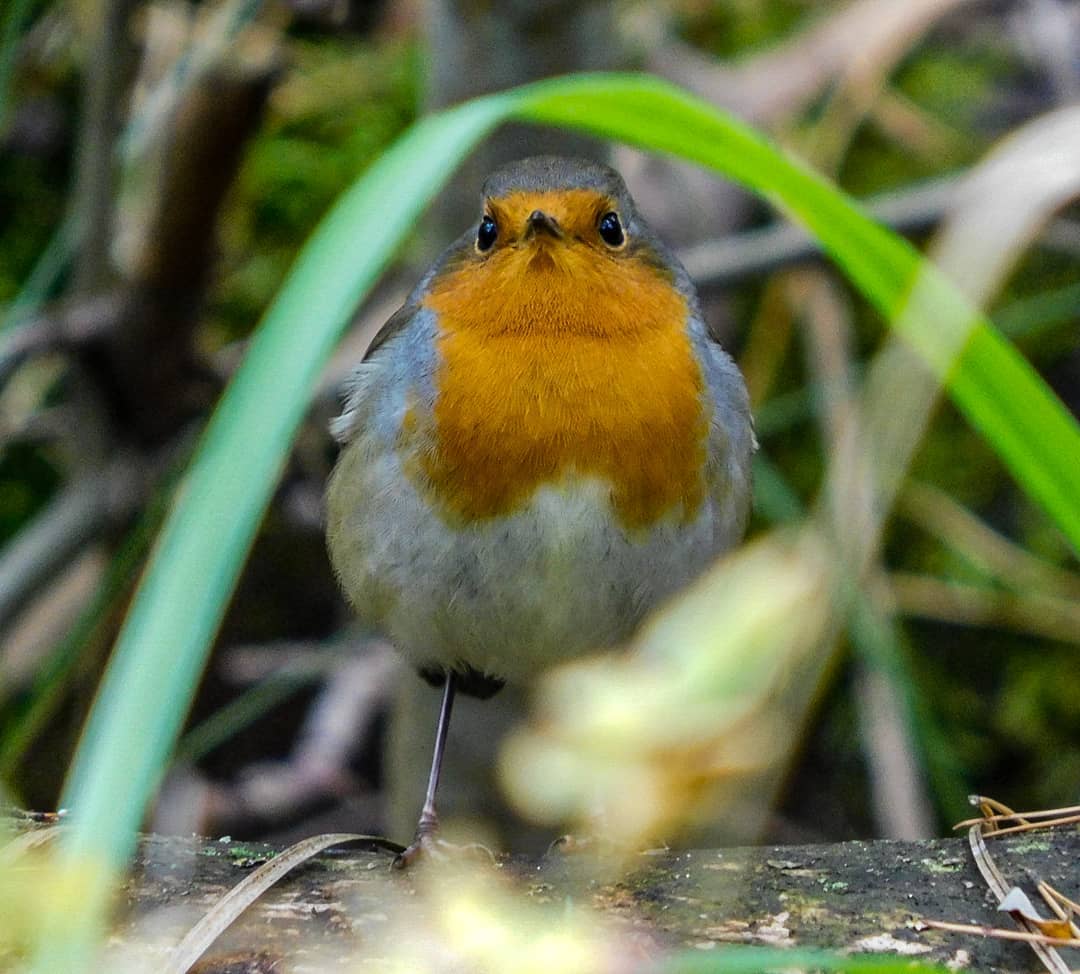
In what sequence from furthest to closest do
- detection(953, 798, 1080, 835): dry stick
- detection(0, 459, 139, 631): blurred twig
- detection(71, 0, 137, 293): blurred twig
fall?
1. detection(0, 459, 139, 631): blurred twig
2. detection(71, 0, 137, 293): blurred twig
3. detection(953, 798, 1080, 835): dry stick

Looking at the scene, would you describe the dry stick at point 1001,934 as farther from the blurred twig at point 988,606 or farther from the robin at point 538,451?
the blurred twig at point 988,606

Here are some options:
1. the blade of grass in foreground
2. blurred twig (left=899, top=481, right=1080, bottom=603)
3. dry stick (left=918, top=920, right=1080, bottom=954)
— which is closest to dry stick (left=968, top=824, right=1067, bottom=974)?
dry stick (left=918, top=920, right=1080, bottom=954)

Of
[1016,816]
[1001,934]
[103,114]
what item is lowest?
[1001,934]

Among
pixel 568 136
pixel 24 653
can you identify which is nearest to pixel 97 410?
pixel 24 653

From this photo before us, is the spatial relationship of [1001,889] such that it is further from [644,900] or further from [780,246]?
[780,246]

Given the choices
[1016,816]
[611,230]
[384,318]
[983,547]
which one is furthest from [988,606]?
[1016,816]

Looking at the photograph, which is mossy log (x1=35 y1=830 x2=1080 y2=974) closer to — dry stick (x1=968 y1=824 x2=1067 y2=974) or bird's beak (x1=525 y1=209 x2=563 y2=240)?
dry stick (x1=968 y1=824 x2=1067 y2=974)
